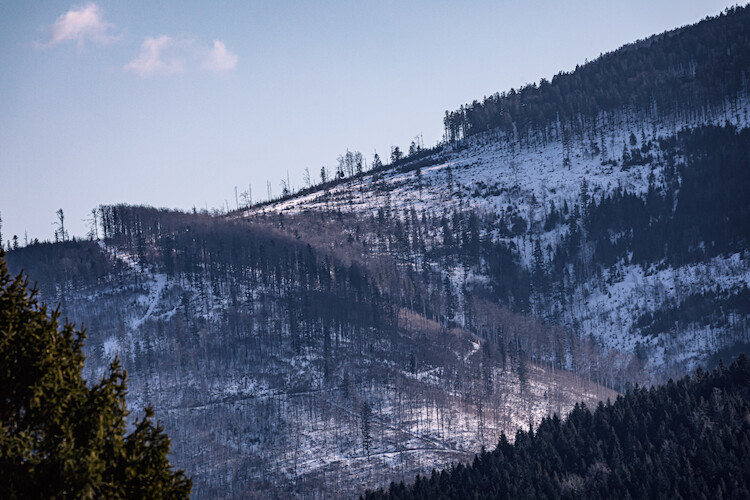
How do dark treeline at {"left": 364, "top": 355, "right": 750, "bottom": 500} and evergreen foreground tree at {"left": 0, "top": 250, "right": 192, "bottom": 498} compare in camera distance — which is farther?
dark treeline at {"left": 364, "top": 355, "right": 750, "bottom": 500}

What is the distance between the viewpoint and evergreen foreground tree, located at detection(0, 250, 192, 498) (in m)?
13.7

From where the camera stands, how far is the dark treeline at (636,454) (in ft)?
290

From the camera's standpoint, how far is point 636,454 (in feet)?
330

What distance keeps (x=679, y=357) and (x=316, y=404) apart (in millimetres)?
87680

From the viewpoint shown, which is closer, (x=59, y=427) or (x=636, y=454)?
(x=59, y=427)

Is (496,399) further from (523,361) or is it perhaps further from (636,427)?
(636,427)

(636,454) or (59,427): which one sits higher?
(59,427)

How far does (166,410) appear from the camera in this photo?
173 meters

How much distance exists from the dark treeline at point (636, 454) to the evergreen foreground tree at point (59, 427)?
77.2m

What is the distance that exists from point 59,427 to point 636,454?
96127 millimetres

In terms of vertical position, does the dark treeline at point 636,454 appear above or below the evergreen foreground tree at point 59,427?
below

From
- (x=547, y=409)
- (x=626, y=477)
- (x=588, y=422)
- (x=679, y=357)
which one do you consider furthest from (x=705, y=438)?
(x=679, y=357)

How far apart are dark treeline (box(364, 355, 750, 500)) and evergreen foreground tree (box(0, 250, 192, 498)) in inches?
3038

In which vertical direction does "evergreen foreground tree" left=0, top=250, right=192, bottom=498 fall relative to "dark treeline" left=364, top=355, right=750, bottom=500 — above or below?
above
